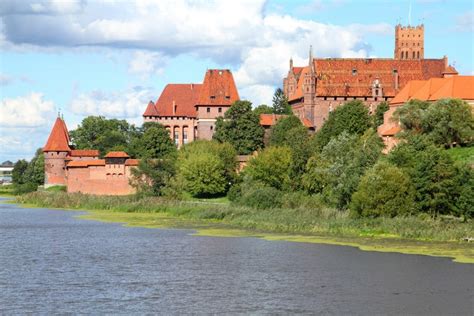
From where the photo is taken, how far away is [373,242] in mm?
40188

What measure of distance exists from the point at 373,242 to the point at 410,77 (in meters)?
50.9

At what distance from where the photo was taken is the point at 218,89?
93.2m

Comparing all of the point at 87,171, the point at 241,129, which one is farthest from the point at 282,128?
the point at 87,171

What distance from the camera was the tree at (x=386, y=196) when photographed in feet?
146

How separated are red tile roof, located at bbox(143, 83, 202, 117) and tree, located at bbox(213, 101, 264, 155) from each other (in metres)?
17.3

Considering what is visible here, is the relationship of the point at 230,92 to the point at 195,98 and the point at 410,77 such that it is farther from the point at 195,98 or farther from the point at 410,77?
the point at 410,77

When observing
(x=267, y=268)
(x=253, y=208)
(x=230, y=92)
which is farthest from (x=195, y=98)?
(x=267, y=268)

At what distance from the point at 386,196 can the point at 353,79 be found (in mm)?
44597

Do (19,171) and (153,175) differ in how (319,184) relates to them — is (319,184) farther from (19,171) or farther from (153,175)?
(19,171)

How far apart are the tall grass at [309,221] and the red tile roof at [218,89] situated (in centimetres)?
2648

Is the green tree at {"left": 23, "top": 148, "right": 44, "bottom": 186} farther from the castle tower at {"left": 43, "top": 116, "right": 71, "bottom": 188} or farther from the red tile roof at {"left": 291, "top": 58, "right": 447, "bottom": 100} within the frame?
the red tile roof at {"left": 291, "top": 58, "right": 447, "bottom": 100}

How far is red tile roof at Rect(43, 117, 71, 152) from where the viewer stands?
8881 cm

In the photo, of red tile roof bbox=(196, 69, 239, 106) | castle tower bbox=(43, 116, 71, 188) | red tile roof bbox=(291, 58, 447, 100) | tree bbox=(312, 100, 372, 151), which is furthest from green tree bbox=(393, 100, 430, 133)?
castle tower bbox=(43, 116, 71, 188)

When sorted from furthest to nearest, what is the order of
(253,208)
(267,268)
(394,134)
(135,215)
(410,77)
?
(410,77)
(394,134)
(135,215)
(253,208)
(267,268)
